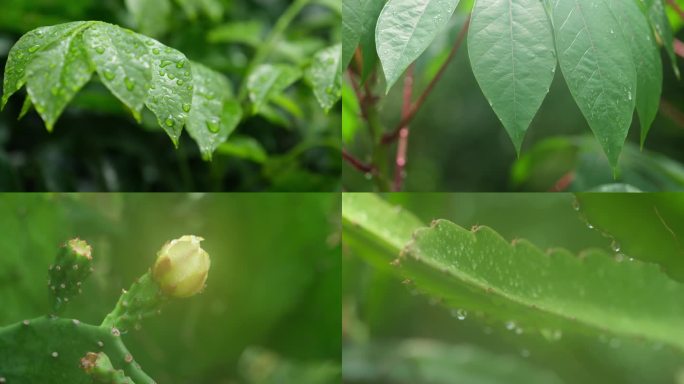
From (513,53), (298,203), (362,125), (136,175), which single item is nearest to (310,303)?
(298,203)

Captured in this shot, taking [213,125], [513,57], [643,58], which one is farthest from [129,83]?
[643,58]

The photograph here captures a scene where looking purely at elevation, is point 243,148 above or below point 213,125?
below

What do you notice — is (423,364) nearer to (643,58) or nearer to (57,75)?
(643,58)

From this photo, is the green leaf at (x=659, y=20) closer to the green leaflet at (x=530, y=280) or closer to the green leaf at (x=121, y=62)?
the green leaflet at (x=530, y=280)

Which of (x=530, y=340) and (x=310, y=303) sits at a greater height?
(x=530, y=340)

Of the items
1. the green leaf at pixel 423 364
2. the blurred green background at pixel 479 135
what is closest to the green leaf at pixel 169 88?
the green leaf at pixel 423 364

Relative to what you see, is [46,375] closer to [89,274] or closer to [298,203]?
[89,274]

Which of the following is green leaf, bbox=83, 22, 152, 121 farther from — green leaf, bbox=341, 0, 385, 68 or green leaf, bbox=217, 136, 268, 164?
green leaf, bbox=217, 136, 268, 164
